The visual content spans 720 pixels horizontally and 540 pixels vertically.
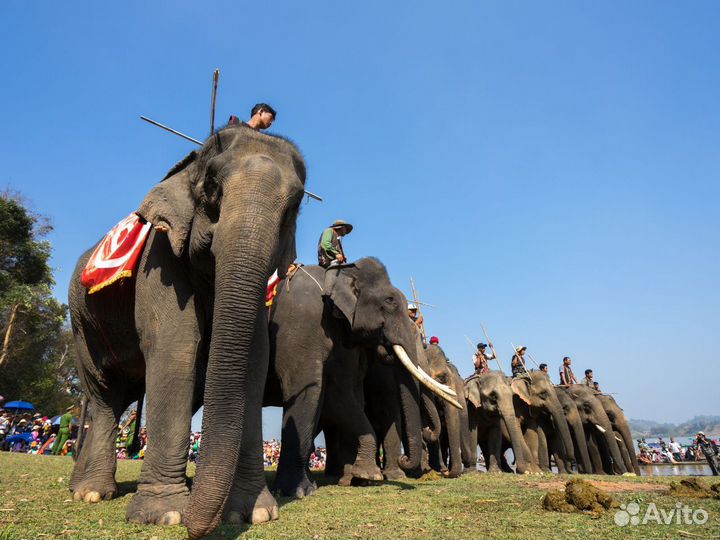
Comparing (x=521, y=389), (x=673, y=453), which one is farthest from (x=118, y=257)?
(x=673, y=453)

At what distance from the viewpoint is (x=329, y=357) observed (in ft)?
26.0

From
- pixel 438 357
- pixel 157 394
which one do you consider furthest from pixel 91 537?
pixel 438 357

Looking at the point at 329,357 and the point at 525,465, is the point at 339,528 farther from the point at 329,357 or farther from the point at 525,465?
the point at 525,465

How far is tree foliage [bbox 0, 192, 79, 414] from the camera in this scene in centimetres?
2948

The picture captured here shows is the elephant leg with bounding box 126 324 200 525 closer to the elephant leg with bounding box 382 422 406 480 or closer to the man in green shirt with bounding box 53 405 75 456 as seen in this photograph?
the elephant leg with bounding box 382 422 406 480

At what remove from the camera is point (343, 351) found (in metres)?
8.28

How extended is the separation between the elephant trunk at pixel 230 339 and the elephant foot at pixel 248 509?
15 cm

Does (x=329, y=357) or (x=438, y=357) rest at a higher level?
(x=438, y=357)

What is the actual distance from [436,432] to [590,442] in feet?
36.1

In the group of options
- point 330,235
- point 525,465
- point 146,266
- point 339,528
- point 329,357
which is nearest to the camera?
point 339,528

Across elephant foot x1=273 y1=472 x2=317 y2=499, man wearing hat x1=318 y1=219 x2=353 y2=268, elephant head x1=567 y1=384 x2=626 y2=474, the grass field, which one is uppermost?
man wearing hat x1=318 y1=219 x2=353 y2=268

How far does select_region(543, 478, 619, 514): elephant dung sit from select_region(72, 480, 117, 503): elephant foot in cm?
446

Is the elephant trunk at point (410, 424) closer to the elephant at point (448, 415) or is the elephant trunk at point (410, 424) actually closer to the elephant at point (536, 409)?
the elephant at point (448, 415)

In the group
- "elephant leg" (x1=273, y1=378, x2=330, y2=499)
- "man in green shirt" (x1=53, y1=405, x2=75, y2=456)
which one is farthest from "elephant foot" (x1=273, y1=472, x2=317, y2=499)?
"man in green shirt" (x1=53, y1=405, x2=75, y2=456)
